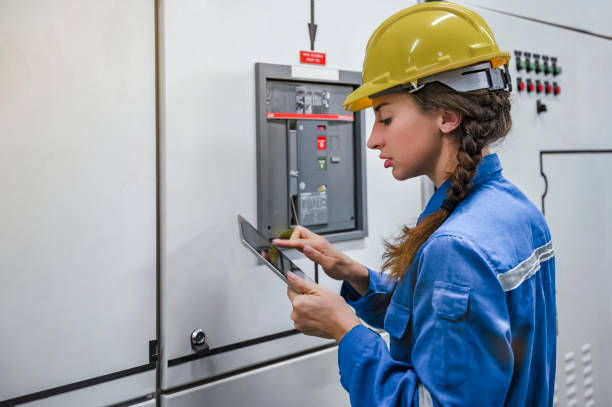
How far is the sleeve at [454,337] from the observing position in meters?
0.68

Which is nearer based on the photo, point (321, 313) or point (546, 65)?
point (321, 313)

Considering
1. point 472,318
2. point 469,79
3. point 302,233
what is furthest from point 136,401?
point 469,79

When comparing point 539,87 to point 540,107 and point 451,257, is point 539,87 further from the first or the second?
point 451,257

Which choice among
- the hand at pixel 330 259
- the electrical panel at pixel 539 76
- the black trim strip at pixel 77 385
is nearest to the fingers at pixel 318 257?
the hand at pixel 330 259

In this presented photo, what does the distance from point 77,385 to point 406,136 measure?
3.09 ft

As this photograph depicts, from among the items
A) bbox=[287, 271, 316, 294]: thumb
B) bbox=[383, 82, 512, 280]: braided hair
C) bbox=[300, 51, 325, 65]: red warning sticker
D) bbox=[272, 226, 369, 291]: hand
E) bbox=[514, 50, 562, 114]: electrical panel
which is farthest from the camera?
bbox=[514, 50, 562, 114]: electrical panel

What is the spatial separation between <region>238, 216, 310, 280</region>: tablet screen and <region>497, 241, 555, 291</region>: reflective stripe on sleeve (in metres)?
0.46

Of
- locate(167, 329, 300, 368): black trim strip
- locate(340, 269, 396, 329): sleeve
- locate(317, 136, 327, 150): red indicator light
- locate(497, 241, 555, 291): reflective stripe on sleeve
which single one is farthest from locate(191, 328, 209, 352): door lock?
locate(497, 241, 555, 291): reflective stripe on sleeve

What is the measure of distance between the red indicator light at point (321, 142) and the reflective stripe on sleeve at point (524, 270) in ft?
2.28

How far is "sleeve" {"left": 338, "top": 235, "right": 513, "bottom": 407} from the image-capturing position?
2.23 feet

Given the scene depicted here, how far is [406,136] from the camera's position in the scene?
864mm

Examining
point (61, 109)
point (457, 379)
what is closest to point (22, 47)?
point (61, 109)

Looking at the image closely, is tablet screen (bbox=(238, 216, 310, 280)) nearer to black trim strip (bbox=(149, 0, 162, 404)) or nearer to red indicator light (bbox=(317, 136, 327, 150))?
black trim strip (bbox=(149, 0, 162, 404))

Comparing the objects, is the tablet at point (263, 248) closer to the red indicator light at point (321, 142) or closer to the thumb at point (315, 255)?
the thumb at point (315, 255)
